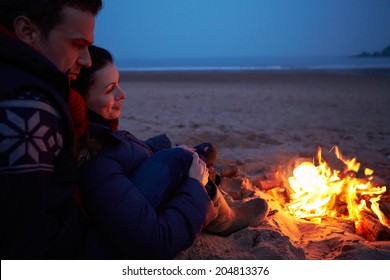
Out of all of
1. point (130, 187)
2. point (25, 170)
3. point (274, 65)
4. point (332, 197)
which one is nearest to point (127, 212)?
point (130, 187)

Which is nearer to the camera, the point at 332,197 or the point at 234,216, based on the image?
the point at 234,216

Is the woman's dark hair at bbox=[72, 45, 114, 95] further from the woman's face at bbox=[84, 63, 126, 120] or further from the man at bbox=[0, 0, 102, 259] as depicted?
the man at bbox=[0, 0, 102, 259]

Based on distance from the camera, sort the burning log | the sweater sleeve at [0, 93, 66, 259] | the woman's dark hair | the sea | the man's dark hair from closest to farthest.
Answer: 1. the sweater sleeve at [0, 93, 66, 259]
2. the man's dark hair
3. the woman's dark hair
4. the burning log
5. the sea

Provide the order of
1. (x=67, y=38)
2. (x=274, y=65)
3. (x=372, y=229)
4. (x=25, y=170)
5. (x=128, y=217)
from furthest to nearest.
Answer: (x=274, y=65) → (x=372, y=229) → (x=128, y=217) → (x=67, y=38) → (x=25, y=170)

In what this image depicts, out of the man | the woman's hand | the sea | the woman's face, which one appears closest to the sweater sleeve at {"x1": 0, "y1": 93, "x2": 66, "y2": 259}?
the man

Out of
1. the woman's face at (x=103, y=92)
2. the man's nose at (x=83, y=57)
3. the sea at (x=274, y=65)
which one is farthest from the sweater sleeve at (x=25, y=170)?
the sea at (x=274, y=65)

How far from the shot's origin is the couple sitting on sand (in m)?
1.79

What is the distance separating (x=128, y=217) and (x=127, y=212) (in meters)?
0.02

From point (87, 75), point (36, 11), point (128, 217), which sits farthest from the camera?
point (87, 75)

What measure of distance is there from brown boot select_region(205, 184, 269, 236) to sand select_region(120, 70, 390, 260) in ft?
0.16

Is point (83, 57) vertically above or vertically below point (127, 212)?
above

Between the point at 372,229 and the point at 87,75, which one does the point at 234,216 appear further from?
the point at 87,75

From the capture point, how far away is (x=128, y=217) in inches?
69.7
